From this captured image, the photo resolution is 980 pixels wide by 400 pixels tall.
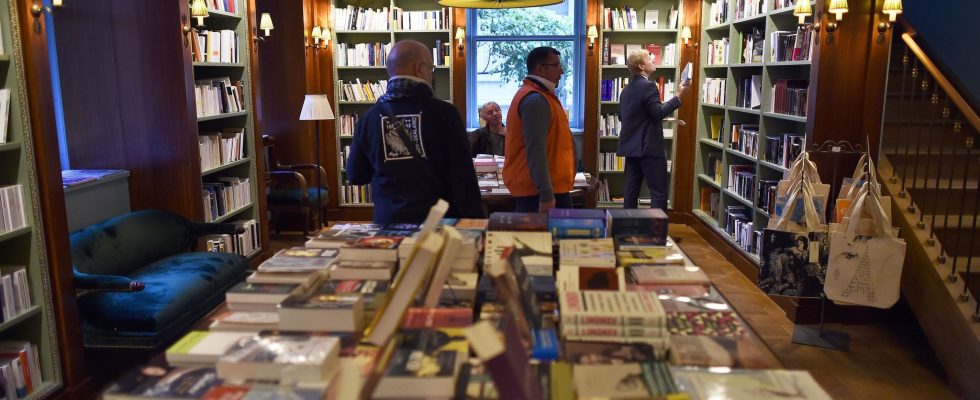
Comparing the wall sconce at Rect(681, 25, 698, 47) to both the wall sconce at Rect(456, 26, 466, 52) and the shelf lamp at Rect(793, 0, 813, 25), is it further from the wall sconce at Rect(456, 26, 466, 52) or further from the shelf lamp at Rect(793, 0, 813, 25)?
the shelf lamp at Rect(793, 0, 813, 25)

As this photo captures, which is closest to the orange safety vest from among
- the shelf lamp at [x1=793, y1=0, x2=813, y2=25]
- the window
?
the shelf lamp at [x1=793, y1=0, x2=813, y2=25]

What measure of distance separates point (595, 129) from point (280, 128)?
3184 mm

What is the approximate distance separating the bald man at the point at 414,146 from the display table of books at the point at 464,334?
3.08ft

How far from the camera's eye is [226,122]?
18.7 ft

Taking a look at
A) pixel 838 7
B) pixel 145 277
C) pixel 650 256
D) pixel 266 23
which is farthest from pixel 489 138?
pixel 650 256

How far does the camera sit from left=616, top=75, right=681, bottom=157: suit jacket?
5.78 m

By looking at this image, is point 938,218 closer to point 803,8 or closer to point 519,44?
point 803,8

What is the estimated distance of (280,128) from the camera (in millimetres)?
7148

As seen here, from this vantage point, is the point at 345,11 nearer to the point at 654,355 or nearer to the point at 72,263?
the point at 72,263

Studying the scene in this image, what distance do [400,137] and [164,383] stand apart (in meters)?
1.78

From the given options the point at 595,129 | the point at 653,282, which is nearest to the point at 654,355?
the point at 653,282

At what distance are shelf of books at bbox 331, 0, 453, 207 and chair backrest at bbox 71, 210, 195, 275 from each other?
3.31 meters

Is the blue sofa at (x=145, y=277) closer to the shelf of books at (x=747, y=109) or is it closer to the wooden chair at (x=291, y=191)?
the wooden chair at (x=291, y=191)

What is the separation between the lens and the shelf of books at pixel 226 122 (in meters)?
5.02
